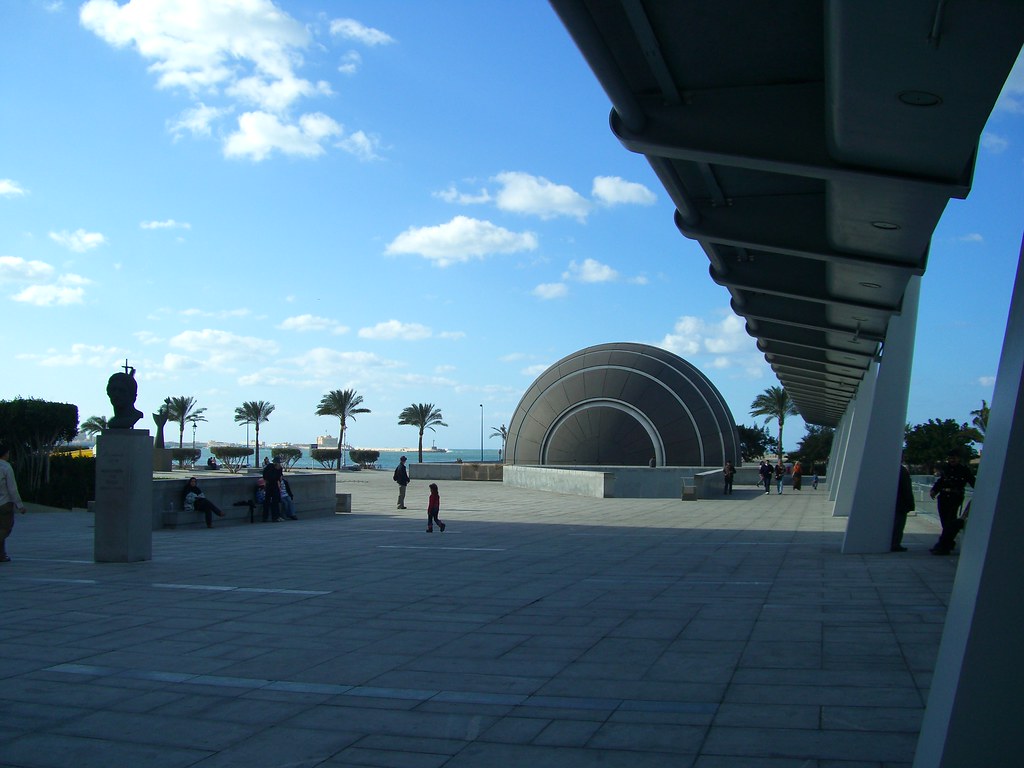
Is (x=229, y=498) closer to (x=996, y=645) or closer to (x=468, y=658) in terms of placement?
(x=468, y=658)

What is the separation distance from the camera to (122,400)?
39.7ft

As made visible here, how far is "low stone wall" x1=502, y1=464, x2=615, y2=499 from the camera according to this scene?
29312 mm

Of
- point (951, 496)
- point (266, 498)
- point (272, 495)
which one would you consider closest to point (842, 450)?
point (951, 496)

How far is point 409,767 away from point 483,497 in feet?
84.3

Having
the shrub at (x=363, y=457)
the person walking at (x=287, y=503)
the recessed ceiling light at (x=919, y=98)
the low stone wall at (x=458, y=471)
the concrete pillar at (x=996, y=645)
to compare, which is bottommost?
the shrub at (x=363, y=457)

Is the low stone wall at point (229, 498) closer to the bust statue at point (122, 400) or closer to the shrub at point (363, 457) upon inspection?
the bust statue at point (122, 400)

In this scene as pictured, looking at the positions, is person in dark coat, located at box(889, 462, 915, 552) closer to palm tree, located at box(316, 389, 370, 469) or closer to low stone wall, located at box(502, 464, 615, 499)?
low stone wall, located at box(502, 464, 615, 499)

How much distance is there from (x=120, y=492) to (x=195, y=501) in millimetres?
6173

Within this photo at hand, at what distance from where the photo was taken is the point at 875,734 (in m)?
4.59

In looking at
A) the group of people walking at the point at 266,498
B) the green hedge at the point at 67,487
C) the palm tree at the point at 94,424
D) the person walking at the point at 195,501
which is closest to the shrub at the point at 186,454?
the palm tree at the point at 94,424

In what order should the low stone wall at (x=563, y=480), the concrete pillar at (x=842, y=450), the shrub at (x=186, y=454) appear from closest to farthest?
the concrete pillar at (x=842, y=450), the low stone wall at (x=563, y=480), the shrub at (x=186, y=454)

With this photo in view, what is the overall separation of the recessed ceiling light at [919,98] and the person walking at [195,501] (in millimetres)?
15567

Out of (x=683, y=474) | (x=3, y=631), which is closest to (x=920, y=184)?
(x=3, y=631)

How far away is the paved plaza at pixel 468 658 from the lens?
457 centimetres
